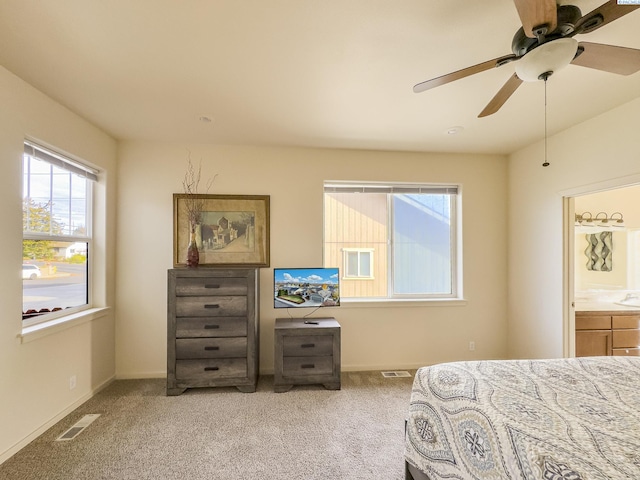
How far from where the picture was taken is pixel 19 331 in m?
2.16

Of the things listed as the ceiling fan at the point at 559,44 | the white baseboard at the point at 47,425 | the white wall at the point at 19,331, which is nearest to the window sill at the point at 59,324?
the white wall at the point at 19,331

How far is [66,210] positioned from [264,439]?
2.55 meters

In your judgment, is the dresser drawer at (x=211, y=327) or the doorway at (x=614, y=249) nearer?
the dresser drawer at (x=211, y=327)

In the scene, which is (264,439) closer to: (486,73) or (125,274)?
(125,274)

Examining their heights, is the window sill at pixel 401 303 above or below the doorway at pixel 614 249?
below

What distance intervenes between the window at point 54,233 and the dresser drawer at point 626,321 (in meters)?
5.38

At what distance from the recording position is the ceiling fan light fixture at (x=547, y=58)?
51.6 inches

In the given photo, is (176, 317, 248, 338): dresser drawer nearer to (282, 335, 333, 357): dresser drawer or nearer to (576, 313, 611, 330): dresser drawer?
(282, 335, 333, 357): dresser drawer

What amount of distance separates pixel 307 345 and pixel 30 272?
2339 mm

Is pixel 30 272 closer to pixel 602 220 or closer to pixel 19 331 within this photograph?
pixel 19 331

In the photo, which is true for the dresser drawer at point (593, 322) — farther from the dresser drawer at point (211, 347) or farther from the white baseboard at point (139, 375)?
the white baseboard at point (139, 375)

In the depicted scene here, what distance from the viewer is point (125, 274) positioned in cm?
337

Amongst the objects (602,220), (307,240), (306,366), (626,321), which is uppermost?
(602,220)

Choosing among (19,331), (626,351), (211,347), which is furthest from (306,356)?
(626,351)
